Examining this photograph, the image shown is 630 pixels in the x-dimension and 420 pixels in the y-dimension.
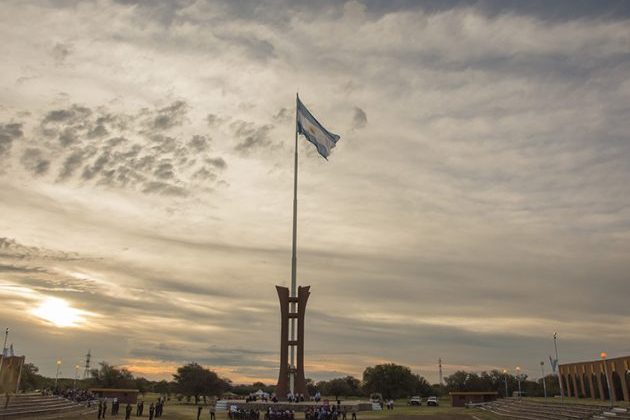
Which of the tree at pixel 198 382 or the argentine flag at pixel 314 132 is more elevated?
the argentine flag at pixel 314 132

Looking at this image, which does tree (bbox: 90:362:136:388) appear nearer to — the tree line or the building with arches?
the tree line

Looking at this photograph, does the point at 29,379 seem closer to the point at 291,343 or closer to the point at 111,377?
the point at 111,377

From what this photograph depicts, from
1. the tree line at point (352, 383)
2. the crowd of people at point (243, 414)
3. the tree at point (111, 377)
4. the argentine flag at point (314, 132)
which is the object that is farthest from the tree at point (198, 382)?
Result: the argentine flag at point (314, 132)

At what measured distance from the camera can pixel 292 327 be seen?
6869 centimetres

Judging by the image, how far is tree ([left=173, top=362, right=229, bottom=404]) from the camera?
98.2 meters

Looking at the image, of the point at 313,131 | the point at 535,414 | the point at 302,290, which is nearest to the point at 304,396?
the point at 302,290

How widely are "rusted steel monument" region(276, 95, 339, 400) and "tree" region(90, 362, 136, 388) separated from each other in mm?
69092

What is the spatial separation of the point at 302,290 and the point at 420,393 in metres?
81.9

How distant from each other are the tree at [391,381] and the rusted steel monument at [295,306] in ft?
212

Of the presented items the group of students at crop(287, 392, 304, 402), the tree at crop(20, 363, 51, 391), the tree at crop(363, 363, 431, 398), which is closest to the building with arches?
the group of students at crop(287, 392, 304, 402)

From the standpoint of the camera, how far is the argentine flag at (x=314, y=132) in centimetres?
6538

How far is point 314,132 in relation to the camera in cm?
6588

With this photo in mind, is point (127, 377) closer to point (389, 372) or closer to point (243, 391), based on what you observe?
point (243, 391)

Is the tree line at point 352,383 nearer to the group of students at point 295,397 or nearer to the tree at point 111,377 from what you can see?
the tree at point 111,377
